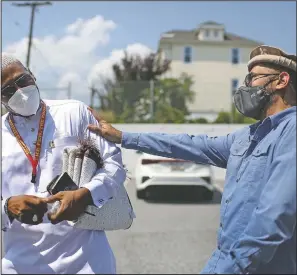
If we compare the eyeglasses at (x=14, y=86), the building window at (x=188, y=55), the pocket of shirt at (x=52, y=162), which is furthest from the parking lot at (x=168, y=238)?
the building window at (x=188, y=55)

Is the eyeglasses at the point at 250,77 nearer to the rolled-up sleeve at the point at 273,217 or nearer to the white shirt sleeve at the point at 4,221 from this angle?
the rolled-up sleeve at the point at 273,217

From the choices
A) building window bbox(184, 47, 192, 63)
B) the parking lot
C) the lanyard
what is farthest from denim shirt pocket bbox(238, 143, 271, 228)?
building window bbox(184, 47, 192, 63)

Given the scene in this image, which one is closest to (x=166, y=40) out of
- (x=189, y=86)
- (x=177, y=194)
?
(x=189, y=86)

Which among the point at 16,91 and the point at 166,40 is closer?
the point at 16,91

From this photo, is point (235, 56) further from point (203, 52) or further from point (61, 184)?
point (61, 184)

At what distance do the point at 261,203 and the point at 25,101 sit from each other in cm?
97

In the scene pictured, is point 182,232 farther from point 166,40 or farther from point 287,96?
point 166,40

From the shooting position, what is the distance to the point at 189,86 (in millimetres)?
22422

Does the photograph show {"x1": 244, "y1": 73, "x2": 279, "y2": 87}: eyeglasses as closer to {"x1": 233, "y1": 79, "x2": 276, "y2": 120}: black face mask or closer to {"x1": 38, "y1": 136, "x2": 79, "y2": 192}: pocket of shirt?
{"x1": 233, "y1": 79, "x2": 276, "y2": 120}: black face mask

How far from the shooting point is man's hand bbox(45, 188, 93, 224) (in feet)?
5.02

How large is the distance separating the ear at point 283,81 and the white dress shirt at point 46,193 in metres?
0.71

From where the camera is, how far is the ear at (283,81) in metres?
1.27

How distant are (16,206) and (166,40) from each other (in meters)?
32.1

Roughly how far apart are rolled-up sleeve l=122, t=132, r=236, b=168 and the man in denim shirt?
0.11 metres
